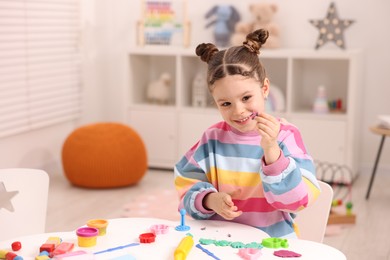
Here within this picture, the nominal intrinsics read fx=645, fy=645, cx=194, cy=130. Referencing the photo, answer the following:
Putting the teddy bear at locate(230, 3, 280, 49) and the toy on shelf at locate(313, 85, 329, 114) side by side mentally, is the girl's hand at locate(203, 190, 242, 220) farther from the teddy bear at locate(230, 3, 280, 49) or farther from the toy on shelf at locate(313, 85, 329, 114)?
the teddy bear at locate(230, 3, 280, 49)

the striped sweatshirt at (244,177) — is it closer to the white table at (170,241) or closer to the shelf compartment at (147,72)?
the white table at (170,241)

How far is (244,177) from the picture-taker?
1.63 meters

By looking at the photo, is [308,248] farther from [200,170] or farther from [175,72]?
[175,72]

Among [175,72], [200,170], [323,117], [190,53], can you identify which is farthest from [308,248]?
[175,72]

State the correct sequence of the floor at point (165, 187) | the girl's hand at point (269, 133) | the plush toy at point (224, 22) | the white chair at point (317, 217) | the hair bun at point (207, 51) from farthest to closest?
the plush toy at point (224, 22) → the floor at point (165, 187) → the white chair at point (317, 217) → the hair bun at point (207, 51) → the girl's hand at point (269, 133)

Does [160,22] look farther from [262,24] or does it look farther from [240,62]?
[240,62]

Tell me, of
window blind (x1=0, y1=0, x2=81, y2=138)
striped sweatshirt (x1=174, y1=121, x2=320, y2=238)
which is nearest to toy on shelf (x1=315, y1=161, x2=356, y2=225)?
window blind (x1=0, y1=0, x2=81, y2=138)

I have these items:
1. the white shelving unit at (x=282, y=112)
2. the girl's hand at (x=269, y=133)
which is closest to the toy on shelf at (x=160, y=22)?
the white shelving unit at (x=282, y=112)

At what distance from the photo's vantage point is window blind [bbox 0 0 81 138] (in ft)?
12.3

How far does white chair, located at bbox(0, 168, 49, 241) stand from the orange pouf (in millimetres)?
1847

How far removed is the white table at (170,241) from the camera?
1.36 m

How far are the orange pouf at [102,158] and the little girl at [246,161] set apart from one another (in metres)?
2.12

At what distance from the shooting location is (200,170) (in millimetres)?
1708

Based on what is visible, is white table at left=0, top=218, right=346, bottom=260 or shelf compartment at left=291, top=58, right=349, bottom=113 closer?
white table at left=0, top=218, right=346, bottom=260
